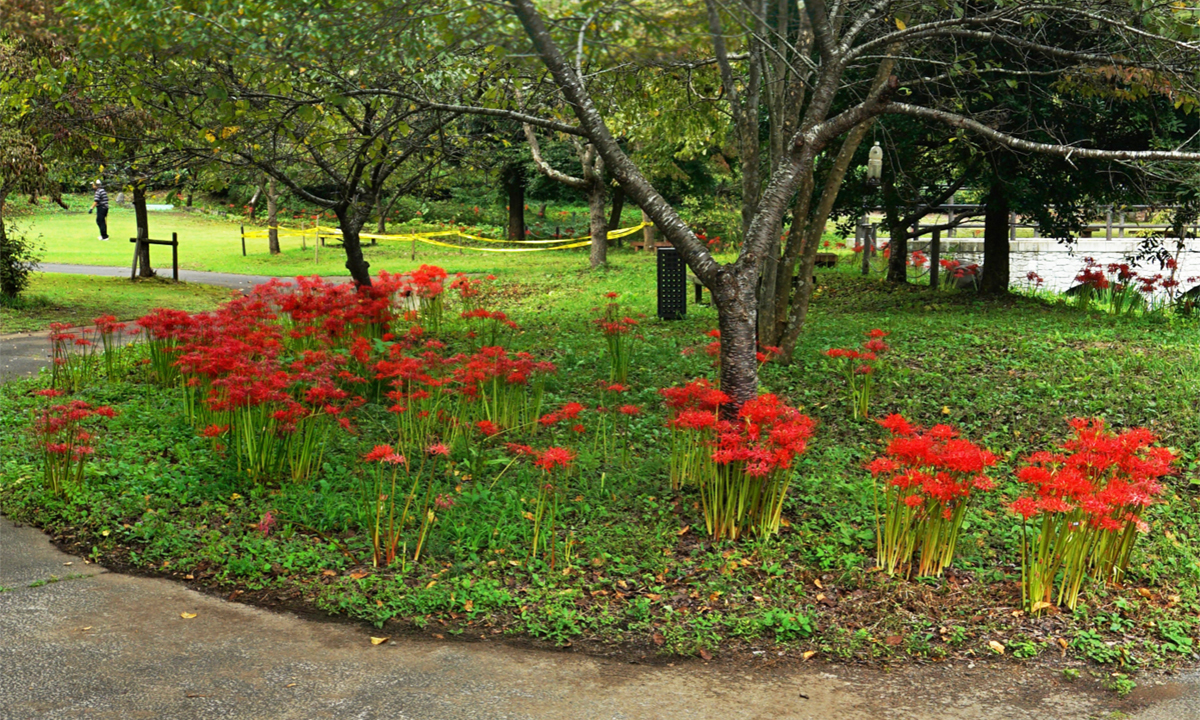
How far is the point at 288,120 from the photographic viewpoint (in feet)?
24.2

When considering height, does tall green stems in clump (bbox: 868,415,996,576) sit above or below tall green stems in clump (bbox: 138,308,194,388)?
below

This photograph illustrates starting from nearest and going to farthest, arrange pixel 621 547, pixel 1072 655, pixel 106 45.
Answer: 1. pixel 1072 655
2. pixel 621 547
3. pixel 106 45

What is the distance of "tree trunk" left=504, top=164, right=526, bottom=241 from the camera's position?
2332 centimetres

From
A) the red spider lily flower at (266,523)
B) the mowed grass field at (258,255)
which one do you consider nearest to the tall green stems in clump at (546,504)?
the red spider lily flower at (266,523)

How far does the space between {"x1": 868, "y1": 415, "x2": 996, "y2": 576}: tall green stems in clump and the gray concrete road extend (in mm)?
757

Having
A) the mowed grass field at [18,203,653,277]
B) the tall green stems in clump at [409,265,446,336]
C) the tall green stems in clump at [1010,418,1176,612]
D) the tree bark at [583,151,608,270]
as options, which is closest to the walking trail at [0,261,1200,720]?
the tall green stems in clump at [1010,418,1176,612]

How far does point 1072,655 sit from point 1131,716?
1.58 ft

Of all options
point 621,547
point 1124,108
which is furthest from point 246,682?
point 1124,108

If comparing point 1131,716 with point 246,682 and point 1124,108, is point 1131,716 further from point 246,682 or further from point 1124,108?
point 1124,108

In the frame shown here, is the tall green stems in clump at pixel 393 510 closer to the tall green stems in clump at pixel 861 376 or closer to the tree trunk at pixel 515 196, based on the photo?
the tall green stems in clump at pixel 861 376

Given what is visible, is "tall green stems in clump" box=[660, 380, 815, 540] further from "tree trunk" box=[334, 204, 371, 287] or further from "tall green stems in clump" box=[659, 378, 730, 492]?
"tree trunk" box=[334, 204, 371, 287]

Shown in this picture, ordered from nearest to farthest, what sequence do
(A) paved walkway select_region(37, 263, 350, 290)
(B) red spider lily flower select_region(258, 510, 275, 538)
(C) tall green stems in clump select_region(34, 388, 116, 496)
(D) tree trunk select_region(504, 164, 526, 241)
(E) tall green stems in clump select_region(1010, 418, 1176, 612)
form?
(E) tall green stems in clump select_region(1010, 418, 1176, 612)
(B) red spider lily flower select_region(258, 510, 275, 538)
(C) tall green stems in clump select_region(34, 388, 116, 496)
(A) paved walkway select_region(37, 263, 350, 290)
(D) tree trunk select_region(504, 164, 526, 241)

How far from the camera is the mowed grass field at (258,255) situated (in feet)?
68.8

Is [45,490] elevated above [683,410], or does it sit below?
below
